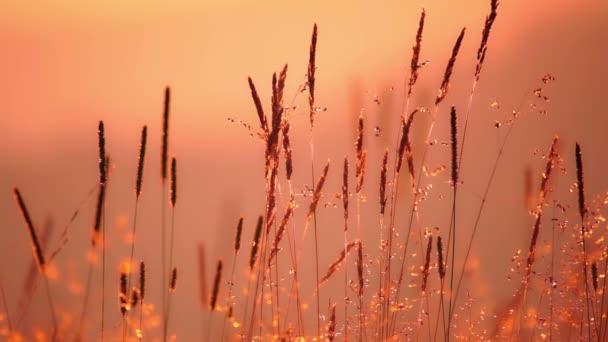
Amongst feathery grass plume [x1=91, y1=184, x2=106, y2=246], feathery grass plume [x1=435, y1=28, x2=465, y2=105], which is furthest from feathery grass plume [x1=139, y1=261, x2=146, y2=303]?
feathery grass plume [x1=435, y1=28, x2=465, y2=105]

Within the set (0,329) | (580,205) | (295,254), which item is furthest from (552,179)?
(0,329)

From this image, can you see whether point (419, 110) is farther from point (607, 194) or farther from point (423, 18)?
point (607, 194)

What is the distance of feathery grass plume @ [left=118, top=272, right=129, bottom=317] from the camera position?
2014mm

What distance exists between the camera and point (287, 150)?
243 cm

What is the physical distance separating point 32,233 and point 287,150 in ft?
2.63

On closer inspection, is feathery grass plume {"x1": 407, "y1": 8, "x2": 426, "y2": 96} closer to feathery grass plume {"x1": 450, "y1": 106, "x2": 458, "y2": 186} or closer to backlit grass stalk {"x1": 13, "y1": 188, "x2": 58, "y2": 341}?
feathery grass plume {"x1": 450, "y1": 106, "x2": 458, "y2": 186}

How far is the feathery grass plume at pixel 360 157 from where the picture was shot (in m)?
2.46

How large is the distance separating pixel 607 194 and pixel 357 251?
0.91 m

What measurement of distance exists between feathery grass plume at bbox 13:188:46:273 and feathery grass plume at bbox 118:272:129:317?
7.3 inches

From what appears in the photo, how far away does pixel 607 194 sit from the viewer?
109 inches

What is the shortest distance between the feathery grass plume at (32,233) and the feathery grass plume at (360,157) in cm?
95

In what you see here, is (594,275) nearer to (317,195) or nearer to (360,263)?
(360,263)

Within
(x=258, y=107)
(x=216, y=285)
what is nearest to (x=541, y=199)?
(x=258, y=107)

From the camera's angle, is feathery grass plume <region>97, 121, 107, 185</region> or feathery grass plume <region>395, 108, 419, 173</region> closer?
feathery grass plume <region>97, 121, 107, 185</region>
